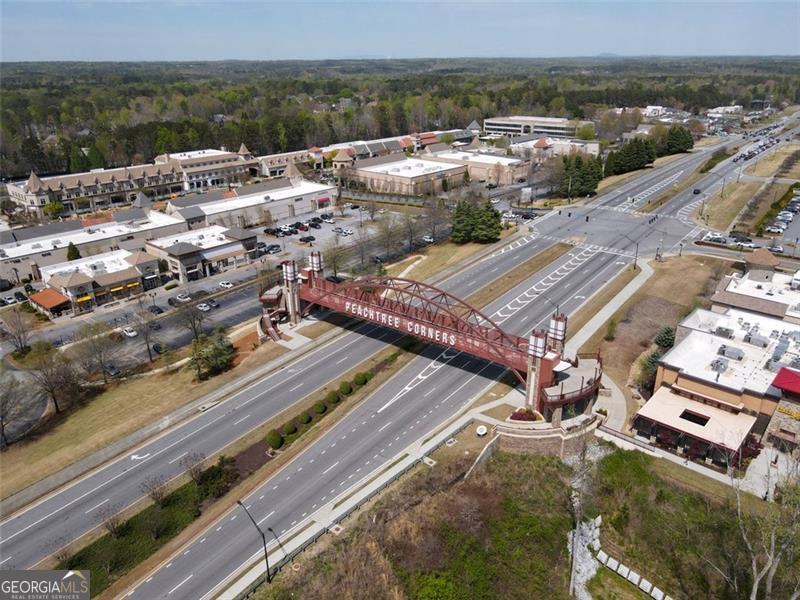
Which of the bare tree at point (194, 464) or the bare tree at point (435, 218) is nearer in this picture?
the bare tree at point (194, 464)

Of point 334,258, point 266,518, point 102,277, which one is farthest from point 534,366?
point 102,277

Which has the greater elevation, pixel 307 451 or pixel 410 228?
pixel 410 228

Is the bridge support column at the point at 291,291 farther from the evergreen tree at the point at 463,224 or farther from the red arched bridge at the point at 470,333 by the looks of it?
the evergreen tree at the point at 463,224

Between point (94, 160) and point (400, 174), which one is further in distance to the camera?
point (94, 160)

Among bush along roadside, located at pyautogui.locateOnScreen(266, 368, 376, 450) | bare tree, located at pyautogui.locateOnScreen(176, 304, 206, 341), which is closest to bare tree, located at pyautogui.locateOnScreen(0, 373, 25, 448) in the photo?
bare tree, located at pyautogui.locateOnScreen(176, 304, 206, 341)

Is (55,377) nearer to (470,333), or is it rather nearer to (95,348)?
(95,348)

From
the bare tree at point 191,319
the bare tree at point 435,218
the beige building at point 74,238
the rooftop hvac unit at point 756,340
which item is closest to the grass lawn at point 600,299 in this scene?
the rooftop hvac unit at point 756,340
